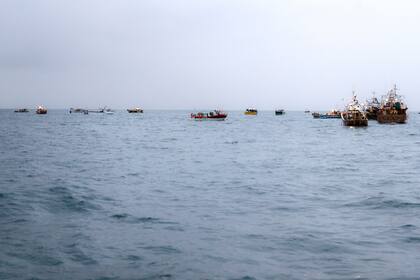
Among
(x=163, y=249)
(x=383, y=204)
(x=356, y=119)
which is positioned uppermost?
(x=356, y=119)

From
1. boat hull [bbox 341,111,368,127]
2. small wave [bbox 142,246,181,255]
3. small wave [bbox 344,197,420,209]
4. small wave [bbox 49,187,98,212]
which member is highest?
boat hull [bbox 341,111,368,127]

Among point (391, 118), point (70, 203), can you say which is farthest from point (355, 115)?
point (70, 203)

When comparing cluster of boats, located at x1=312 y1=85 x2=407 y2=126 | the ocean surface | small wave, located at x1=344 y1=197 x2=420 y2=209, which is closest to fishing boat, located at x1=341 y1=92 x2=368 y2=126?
cluster of boats, located at x1=312 y1=85 x2=407 y2=126

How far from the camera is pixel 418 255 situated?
1238 cm

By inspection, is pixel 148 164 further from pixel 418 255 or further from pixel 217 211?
pixel 418 255

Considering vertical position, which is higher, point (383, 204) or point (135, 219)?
point (135, 219)

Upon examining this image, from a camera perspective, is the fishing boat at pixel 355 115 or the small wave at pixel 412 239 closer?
the small wave at pixel 412 239

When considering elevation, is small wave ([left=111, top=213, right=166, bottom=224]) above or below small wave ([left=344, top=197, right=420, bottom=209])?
above

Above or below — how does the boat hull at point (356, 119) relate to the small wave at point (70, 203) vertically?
above

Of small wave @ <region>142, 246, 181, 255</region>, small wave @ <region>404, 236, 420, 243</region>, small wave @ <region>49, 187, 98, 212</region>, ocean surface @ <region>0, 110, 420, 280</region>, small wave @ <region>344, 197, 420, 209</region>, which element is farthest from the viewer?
small wave @ <region>344, 197, 420, 209</region>

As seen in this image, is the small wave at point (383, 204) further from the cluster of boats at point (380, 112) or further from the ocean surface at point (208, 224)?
the cluster of boats at point (380, 112)

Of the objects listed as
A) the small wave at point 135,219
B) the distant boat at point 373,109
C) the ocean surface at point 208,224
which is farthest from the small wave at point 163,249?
the distant boat at point 373,109

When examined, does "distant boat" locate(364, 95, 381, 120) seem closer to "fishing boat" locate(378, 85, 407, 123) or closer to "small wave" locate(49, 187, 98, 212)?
"fishing boat" locate(378, 85, 407, 123)

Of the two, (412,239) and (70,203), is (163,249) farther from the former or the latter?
(70,203)
